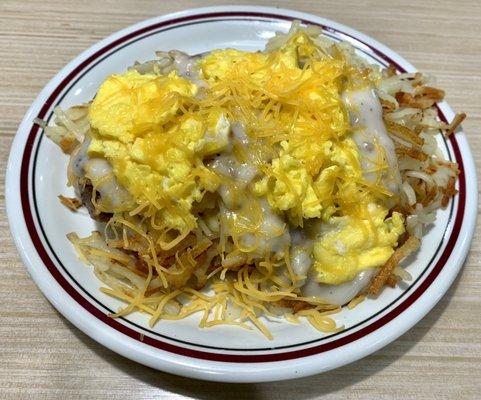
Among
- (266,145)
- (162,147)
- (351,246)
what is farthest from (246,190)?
(351,246)

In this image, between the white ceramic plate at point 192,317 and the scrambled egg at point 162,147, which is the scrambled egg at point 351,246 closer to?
the white ceramic plate at point 192,317

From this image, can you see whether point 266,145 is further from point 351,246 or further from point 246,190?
point 351,246

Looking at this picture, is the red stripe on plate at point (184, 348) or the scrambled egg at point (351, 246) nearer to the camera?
→ the red stripe on plate at point (184, 348)

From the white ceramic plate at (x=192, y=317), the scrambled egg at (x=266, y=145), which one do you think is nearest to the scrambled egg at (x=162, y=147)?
the scrambled egg at (x=266, y=145)

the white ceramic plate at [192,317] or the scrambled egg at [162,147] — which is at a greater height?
the scrambled egg at [162,147]

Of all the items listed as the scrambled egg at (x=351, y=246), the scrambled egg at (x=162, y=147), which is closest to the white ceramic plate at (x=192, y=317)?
the scrambled egg at (x=351, y=246)

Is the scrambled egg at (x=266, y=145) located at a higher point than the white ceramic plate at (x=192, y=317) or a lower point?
higher

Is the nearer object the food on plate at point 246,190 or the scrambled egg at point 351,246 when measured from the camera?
A: the food on plate at point 246,190

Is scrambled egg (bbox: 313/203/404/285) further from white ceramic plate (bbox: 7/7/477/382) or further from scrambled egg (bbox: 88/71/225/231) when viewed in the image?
scrambled egg (bbox: 88/71/225/231)
